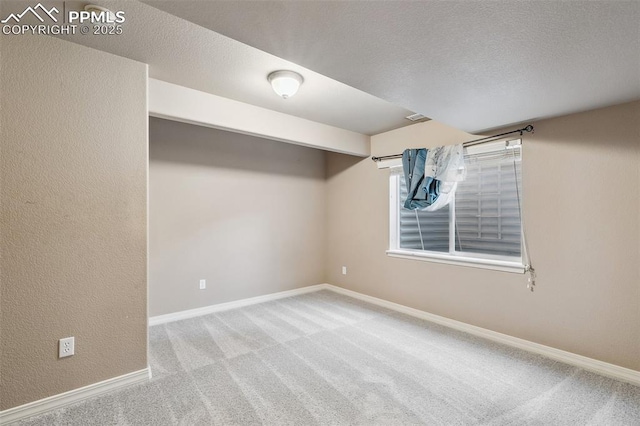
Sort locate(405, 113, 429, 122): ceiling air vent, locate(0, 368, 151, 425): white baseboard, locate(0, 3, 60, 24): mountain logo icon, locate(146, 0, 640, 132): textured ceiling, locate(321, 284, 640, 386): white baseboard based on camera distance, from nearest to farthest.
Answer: locate(146, 0, 640, 132): textured ceiling
locate(0, 3, 60, 24): mountain logo icon
locate(0, 368, 151, 425): white baseboard
locate(321, 284, 640, 386): white baseboard
locate(405, 113, 429, 122): ceiling air vent

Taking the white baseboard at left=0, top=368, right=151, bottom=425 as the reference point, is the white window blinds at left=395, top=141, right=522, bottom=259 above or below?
above

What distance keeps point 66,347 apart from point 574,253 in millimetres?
3896

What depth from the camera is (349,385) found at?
6.91 feet

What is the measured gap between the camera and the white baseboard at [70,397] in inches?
68.8

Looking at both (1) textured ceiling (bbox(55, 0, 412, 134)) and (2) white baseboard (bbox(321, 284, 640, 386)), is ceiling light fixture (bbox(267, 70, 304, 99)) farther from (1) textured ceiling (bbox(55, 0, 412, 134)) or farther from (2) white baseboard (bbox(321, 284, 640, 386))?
(2) white baseboard (bbox(321, 284, 640, 386))

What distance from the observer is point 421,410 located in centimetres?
184

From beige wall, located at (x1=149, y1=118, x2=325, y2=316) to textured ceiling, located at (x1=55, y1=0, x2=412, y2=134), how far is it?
1039 millimetres

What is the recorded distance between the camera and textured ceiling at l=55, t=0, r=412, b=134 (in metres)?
1.78

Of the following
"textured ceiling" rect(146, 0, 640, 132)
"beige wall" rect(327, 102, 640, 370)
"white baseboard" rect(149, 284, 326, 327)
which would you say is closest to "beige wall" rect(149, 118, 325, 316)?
"white baseboard" rect(149, 284, 326, 327)

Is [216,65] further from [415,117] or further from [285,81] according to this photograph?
[415,117]

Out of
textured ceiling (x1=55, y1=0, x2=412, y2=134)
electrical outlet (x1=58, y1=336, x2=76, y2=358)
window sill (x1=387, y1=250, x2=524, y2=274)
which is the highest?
textured ceiling (x1=55, y1=0, x2=412, y2=134)

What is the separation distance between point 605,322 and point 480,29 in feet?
8.16

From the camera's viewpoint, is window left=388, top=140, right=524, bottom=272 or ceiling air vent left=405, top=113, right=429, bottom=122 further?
ceiling air vent left=405, top=113, right=429, bottom=122

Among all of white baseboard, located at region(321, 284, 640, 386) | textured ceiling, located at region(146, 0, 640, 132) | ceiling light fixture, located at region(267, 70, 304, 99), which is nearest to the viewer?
textured ceiling, located at region(146, 0, 640, 132)
